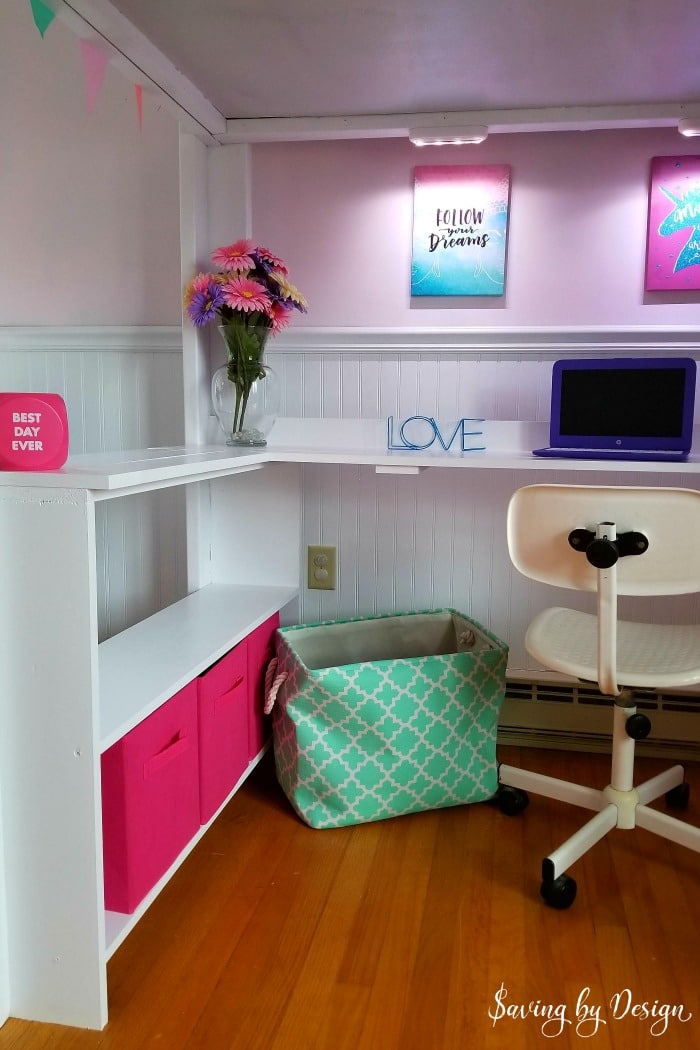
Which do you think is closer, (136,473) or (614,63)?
(136,473)

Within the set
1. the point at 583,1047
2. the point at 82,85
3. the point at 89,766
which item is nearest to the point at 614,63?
the point at 82,85

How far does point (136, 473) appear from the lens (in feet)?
3.95

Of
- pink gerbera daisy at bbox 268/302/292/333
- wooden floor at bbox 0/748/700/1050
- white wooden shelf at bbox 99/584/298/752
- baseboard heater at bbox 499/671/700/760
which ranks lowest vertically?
wooden floor at bbox 0/748/700/1050

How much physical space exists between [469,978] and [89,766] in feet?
2.26

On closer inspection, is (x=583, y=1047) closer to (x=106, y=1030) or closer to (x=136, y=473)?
(x=106, y=1030)

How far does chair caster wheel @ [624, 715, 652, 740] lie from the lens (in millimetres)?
1579

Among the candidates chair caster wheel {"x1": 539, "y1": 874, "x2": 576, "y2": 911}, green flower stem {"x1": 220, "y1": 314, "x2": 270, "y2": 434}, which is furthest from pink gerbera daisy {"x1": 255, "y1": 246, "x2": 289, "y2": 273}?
chair caster wheel {"x1": 539, "y1": 874, "x2": 576, "y2": 911}

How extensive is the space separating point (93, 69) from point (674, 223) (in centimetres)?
139

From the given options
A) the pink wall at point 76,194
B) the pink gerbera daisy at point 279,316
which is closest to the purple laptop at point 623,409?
the pink gerbera daisy at point 279,316

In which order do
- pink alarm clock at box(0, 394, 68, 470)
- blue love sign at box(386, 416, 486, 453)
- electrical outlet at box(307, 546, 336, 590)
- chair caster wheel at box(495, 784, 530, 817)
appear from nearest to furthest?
pink alarm clock at box(0, 394, 68, 470), chair caster wheel at box(495, 784, 530, 817), blue love sign at box(386, 416, 486, 453), electrical outlet at box(307, 546, 336, 590)

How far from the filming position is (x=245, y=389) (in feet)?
6.36

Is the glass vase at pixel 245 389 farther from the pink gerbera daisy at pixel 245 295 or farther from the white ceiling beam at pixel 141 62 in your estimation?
the white ceiling beam at pixel 141 62

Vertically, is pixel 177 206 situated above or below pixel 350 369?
above

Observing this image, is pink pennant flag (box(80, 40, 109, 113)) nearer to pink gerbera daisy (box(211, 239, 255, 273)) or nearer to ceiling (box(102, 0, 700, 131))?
ceiling (box(102, 0, 700, 131))
